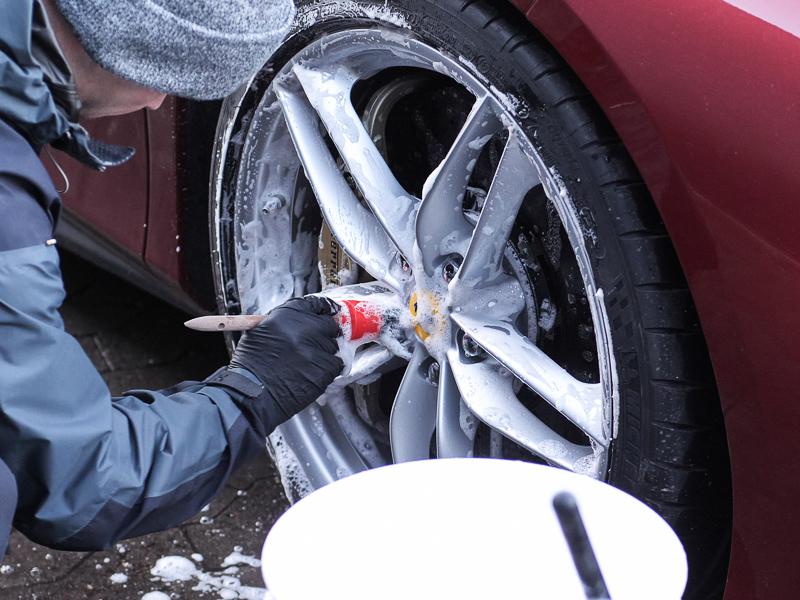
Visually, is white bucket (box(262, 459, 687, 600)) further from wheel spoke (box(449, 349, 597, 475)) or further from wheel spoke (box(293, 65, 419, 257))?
wheel spoke (box(293, 65, 419, 257))

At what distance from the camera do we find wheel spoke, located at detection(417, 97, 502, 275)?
1.65 meters

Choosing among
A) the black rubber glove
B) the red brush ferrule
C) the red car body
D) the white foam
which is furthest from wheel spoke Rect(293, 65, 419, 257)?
the white foam

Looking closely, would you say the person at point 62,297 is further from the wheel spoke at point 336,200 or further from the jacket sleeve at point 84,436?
the wheel spoke at point 336,200

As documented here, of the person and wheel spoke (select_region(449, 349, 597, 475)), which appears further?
wheel spoke (select_region(449, 349, 597, 475))

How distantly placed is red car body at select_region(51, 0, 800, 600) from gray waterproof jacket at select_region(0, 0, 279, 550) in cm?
60

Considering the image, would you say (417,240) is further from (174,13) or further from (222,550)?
(222,550)

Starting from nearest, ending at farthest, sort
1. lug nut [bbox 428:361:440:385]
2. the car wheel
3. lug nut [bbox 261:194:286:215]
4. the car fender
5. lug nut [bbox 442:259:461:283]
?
the car fender
the car wheel
lug nut [bbox 442:259:461:283]
lug nut [bbox 428:361:440:385]
lug nut [bbox 261:194:286:215]

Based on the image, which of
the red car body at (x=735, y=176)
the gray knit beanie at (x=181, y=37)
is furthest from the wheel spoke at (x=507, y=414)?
the gray knit beanie at (x=181, y=37)

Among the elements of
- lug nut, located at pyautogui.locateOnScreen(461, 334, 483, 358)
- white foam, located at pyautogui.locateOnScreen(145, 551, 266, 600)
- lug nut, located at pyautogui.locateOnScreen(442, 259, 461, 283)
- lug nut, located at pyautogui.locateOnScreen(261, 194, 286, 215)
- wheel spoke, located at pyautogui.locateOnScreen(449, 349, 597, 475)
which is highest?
lug nut, located at pyautogui.locateOnScreen(442, 259, 461, 283)

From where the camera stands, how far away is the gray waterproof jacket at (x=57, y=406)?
1.20 meters

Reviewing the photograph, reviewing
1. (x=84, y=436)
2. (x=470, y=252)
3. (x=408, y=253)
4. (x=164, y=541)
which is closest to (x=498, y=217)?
(x=470, y=252)

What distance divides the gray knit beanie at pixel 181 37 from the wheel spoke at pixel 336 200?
1.56ft

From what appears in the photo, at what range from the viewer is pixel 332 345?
1692 mm

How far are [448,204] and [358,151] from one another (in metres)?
0.21
